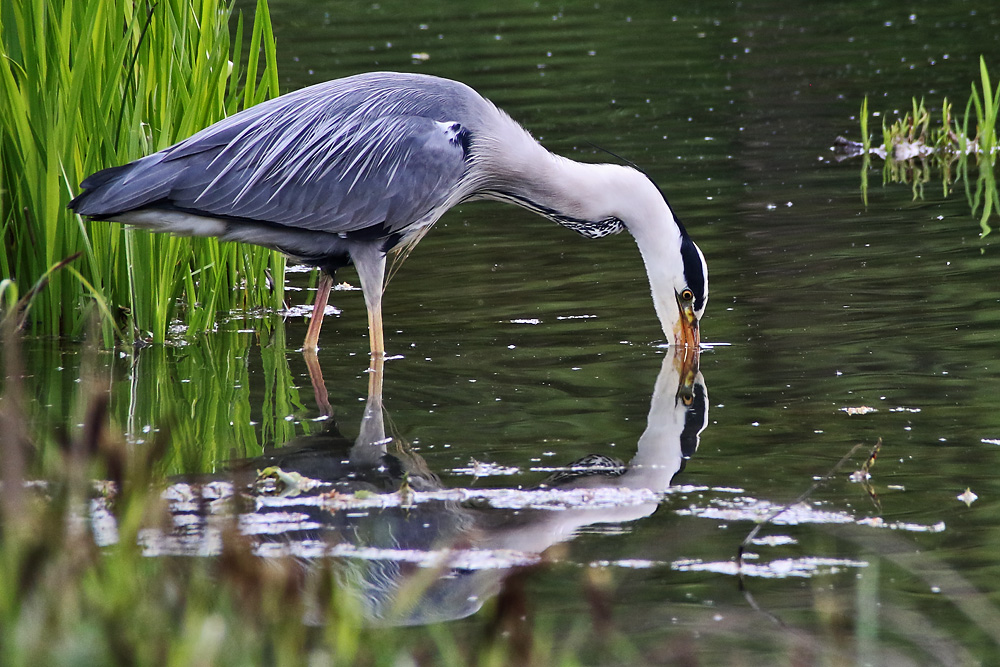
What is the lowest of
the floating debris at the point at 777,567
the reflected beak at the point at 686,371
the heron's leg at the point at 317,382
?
the floating debris at the point at 777,567

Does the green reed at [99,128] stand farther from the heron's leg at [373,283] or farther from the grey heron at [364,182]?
the heron's leg at [373,283]

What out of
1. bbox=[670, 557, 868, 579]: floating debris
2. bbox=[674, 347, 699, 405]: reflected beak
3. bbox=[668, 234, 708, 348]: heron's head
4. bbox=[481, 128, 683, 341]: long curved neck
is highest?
bbox=[481, 128, 683, 341]: long curved neck

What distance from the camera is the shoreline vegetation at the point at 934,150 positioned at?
9359 millimetres

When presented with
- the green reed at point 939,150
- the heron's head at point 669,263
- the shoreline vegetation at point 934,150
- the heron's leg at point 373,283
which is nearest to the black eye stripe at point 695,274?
the heron's head at point 669,263

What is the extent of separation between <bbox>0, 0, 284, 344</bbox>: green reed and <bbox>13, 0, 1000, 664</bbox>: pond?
0.28m

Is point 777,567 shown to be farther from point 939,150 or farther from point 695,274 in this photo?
point 939,150

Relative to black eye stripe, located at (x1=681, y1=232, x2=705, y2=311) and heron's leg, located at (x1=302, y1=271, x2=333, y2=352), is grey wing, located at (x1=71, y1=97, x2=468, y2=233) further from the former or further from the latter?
black eye stripe, located at (x1=681, y1=232, x2=705, y2=311)

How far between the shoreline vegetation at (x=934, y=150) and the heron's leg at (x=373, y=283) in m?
4.24

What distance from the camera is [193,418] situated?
532cm

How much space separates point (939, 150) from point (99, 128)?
681cm

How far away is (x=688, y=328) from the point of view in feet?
20.5

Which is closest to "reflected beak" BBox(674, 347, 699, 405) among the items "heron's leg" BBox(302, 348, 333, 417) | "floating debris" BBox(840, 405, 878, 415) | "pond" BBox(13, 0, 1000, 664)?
"pond" BBox(13, 0, 1000, 664)

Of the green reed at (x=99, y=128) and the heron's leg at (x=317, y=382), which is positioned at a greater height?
the green reed at (x=99, y=128)

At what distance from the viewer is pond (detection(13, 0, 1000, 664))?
3.42m
